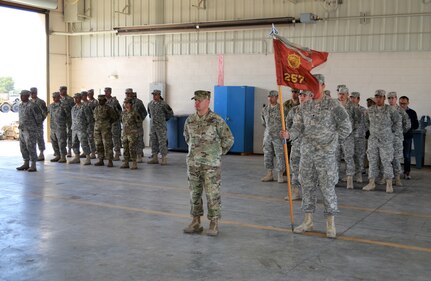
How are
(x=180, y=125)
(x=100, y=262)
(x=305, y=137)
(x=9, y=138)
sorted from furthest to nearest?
(x=9, y=138) → (x=180, y=125) → (x=305, y=137) → (x=100, y=262)

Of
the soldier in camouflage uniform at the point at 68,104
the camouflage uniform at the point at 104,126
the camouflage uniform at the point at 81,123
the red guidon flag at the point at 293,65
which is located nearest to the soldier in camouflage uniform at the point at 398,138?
the red guidon flag at the point at 293,65

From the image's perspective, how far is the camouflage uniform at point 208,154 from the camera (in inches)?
233

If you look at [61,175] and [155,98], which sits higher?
[155,98]

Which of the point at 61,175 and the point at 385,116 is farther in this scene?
the point at 61,175

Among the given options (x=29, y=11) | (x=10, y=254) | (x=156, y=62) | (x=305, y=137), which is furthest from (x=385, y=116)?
(x=29, y=11)

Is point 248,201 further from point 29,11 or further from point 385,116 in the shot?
point 29,11

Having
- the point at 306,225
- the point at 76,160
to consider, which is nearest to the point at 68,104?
the point at 76,160

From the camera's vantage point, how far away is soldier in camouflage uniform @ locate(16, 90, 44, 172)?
36.6 ft

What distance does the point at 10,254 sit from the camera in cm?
529

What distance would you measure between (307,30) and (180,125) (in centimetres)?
488

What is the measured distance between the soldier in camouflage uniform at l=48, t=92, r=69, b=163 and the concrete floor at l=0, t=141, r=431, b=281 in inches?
117

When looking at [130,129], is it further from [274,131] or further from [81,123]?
[274,131]

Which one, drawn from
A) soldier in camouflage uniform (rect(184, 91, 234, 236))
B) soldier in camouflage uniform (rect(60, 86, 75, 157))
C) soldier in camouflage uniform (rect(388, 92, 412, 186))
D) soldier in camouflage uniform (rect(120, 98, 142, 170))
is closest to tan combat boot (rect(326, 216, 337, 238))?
soldier in camouflage uniform (rect(184, 91, 234, 236))

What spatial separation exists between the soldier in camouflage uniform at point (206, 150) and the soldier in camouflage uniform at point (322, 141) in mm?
802
